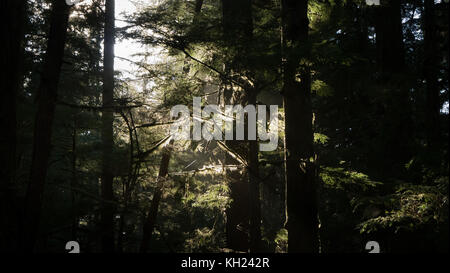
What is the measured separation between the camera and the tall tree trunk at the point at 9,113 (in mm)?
5199

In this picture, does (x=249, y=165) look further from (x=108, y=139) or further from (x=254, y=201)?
(x=108, y=139)

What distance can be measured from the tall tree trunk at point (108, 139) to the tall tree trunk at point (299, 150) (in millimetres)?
3065

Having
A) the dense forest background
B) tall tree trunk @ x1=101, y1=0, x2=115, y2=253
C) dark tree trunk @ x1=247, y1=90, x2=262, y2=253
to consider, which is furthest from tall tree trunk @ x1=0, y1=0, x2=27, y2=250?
dark tree trunk @ x1=247, y1=90, x2=262, y2=253

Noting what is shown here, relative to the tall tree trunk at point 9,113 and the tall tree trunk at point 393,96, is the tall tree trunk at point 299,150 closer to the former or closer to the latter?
the tall tree trunk at point 393,96

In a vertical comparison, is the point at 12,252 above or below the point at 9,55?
below

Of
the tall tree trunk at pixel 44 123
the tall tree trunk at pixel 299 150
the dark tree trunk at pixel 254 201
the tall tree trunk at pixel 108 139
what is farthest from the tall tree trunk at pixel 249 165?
the tall tree trunk at pixel 44 123

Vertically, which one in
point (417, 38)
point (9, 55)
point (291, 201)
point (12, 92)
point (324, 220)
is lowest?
point (324, 220)

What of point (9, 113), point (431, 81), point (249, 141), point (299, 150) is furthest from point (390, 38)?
point (9, 113)

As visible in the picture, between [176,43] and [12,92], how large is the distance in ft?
10.4

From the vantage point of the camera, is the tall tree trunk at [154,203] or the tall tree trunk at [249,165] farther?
the tall tree trunk at [154,203]

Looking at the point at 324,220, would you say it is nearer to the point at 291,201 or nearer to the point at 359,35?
the point at 359,35
